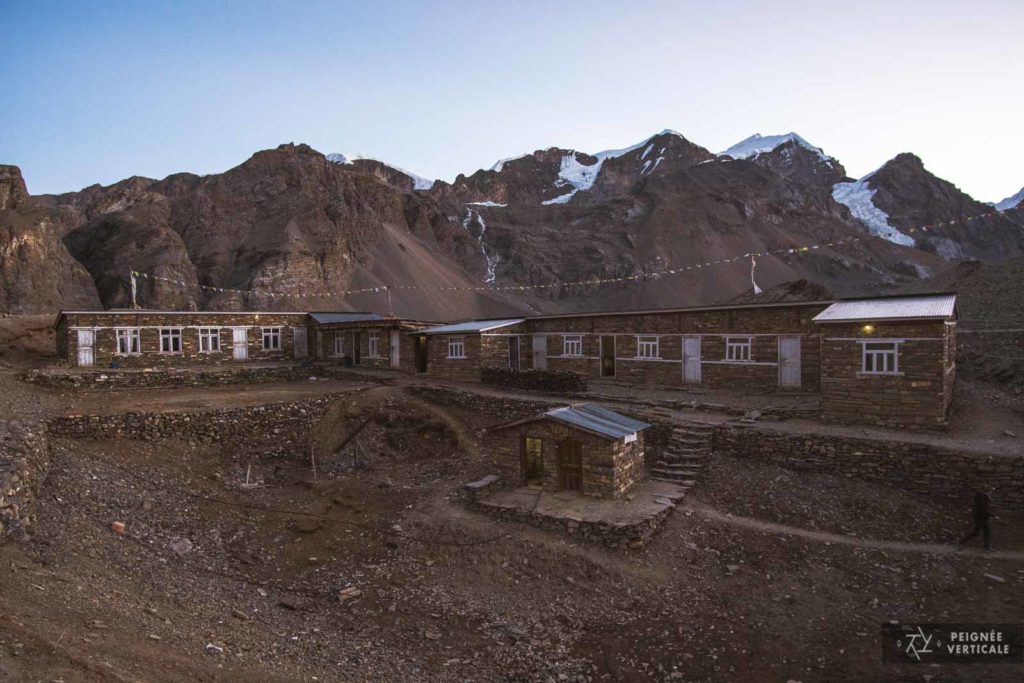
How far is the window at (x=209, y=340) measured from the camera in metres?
34.8

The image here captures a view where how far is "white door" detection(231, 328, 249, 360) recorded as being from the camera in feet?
118

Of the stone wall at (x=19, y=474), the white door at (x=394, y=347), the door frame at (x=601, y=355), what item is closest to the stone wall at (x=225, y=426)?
the stone wall at (x=19, y=474)

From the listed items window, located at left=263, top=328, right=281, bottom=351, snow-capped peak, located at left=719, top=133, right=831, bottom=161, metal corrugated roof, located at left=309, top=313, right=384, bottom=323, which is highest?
snow-capped peak, located at left=719, top=133, right=831, bottom=161

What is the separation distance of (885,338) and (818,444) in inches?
188

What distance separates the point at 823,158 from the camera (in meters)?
157

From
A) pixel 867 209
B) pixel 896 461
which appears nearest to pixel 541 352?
pixel 896 461

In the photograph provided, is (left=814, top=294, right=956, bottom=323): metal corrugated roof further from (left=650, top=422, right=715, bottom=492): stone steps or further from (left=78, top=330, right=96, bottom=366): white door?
(left=78, top=330, right=96, bottom=366): white door

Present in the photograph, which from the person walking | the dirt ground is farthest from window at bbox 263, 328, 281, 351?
the person walking

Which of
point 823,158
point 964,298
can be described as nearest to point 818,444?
point 964,298

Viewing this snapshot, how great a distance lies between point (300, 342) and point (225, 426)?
58.5 feet

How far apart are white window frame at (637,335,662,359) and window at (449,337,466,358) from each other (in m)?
8.90

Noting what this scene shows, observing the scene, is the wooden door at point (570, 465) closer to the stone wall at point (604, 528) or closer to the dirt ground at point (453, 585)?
the stone wall at point (604, 528)

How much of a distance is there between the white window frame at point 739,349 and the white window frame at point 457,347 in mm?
12788

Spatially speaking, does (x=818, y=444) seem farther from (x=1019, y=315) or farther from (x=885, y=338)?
(x=1019, y=315)
